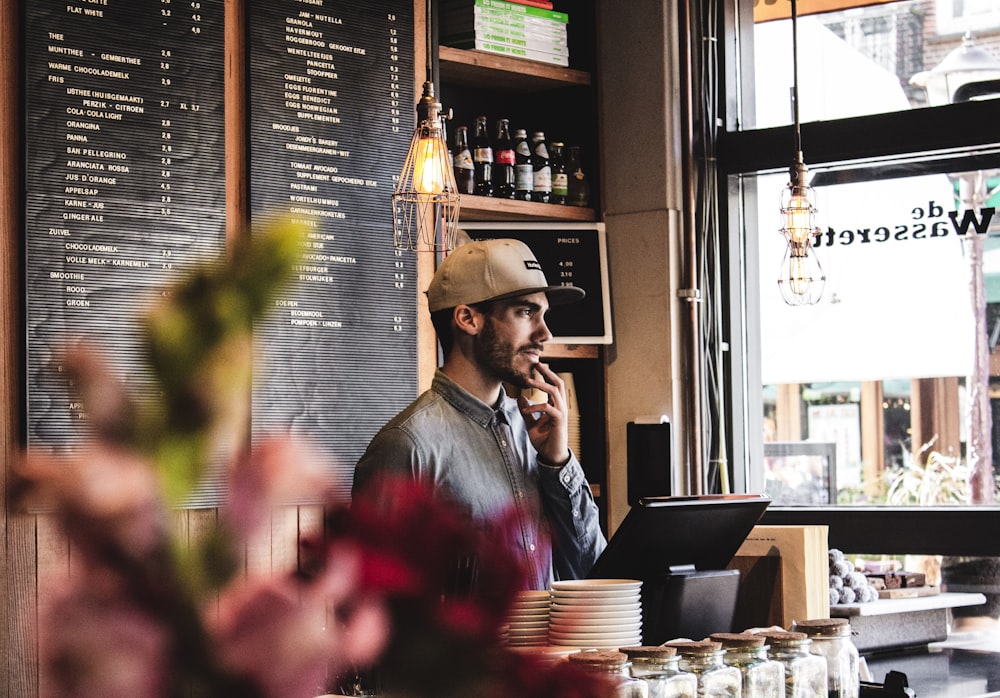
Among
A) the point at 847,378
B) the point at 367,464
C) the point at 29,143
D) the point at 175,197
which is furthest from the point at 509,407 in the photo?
the point at 847,378

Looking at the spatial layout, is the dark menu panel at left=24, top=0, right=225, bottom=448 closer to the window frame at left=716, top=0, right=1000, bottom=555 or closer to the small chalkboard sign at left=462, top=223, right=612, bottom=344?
the small chalkboard sign at left=462, top=223, right=612, bottom=344

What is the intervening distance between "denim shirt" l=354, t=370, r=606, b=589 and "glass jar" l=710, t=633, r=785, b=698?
3.06 ft

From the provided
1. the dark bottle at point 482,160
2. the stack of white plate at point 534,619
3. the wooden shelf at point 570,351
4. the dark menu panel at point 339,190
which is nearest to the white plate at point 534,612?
the stack of white plate at point 534,619

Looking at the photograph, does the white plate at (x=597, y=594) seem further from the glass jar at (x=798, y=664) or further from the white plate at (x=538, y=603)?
the glass jar at (x=798, y=664)

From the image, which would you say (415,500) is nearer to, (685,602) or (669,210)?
(685,602)

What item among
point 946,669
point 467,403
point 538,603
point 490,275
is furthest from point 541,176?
point 538,603

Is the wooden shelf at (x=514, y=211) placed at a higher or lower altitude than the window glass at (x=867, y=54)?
lower

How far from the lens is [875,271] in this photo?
14.2ft

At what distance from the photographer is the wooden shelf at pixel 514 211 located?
402 cm

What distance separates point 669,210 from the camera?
4230mm

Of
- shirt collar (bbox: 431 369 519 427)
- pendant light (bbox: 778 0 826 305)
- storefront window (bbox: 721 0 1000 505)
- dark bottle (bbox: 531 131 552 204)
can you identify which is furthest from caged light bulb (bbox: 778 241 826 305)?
shirt collar (bbox: 431 369 519 427)

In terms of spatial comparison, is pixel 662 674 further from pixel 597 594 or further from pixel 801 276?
pixel 801 276

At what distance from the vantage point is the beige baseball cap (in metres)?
2.75

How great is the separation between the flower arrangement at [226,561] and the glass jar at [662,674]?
128 centimetres
